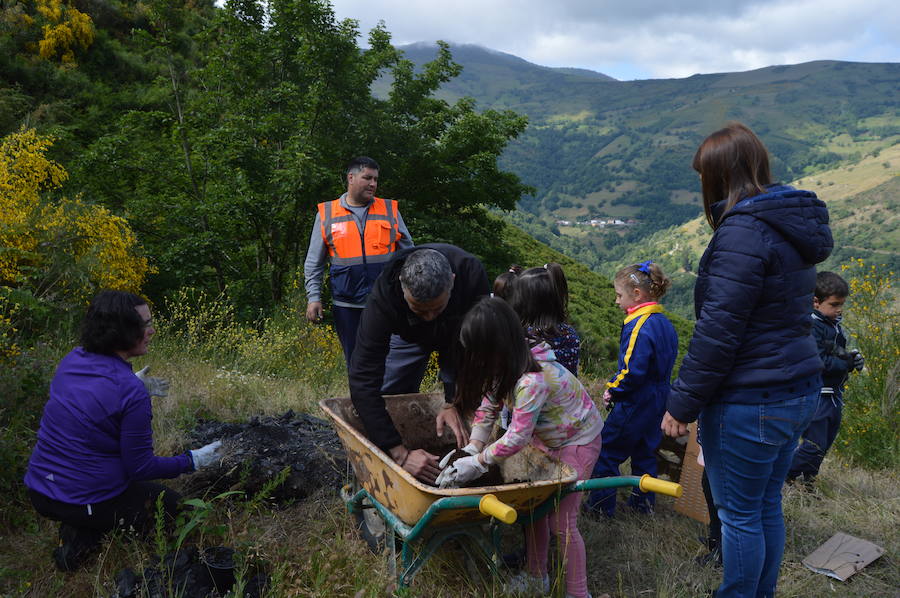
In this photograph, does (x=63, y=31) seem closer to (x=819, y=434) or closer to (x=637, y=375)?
(x=637, y=375)

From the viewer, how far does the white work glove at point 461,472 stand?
7.36 ft

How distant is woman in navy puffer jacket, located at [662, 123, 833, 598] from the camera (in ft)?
6.46

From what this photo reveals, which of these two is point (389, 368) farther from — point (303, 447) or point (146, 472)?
point (146, 472)

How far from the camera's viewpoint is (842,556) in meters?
3.00

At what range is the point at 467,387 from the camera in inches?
93.0

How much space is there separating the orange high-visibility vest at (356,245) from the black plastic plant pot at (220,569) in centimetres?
195

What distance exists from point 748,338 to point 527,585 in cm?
132

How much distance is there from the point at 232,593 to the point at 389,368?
1505 mm

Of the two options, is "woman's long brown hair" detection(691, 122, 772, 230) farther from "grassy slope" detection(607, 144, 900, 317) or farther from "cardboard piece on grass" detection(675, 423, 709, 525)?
"grassy slope" detection(607, 144, 900, 317)

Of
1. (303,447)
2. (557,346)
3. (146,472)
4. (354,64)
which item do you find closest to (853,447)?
(557,346)

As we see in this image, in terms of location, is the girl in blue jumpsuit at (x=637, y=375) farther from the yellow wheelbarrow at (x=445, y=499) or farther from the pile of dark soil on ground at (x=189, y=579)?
the pile of dark soil on ground at (x=189, y=579)

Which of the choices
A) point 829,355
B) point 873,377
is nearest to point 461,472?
point 829,355

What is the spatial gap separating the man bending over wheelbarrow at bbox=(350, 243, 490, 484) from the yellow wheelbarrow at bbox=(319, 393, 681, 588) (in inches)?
5.3

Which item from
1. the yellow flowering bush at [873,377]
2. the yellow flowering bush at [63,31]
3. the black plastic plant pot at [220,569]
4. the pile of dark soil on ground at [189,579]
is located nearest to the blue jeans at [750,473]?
the pile of dark soil on ground at [189,579]
